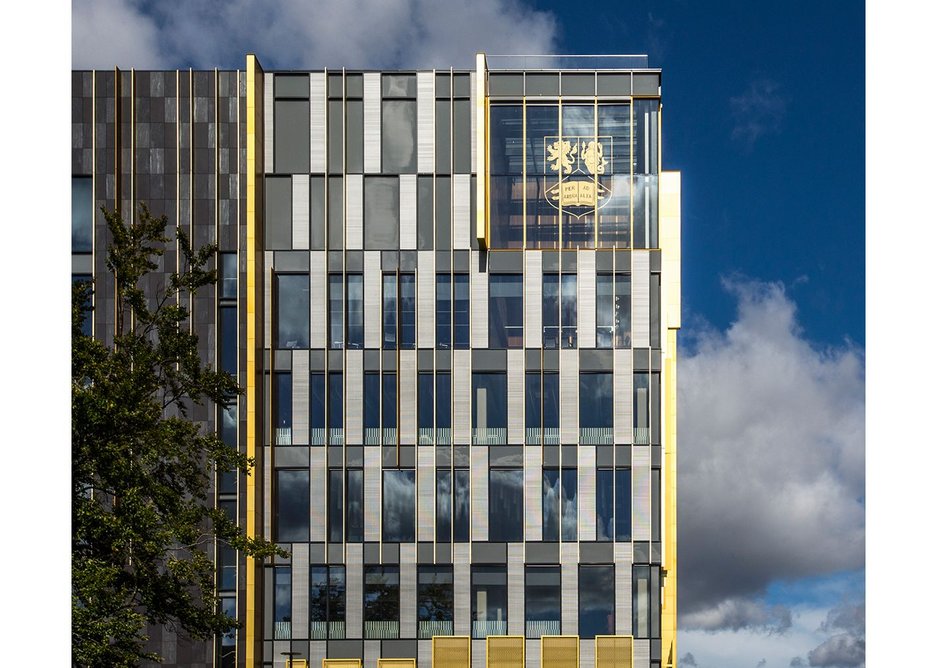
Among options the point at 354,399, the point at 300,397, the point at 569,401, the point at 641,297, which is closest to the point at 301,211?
the point at 300,397

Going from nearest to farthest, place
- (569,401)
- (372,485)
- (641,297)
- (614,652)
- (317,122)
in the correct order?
(614,652) → (372,485) → (569,401) → (641,297) → (317,122)

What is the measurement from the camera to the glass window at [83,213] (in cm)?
4494

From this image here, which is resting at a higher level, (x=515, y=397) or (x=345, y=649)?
(x=515, y=397)

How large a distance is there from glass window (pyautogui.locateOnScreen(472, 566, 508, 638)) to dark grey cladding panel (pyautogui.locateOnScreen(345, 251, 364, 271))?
12.1 meters

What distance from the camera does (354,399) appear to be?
45812 millimetres

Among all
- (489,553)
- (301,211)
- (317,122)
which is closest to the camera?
(489,553)

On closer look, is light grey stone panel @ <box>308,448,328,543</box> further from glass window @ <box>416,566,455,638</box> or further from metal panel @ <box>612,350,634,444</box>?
metal panel @ <box>612,350,634,444</box>

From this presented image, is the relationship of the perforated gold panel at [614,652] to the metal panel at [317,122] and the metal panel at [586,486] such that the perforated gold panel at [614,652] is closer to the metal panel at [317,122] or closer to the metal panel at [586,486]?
the metal panel at [586,486]

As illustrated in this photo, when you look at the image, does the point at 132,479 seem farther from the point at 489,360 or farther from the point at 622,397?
the point at 622,397

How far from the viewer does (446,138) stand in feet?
153

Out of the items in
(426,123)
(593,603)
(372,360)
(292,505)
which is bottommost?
(593,603)

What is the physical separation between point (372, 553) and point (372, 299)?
375 inches

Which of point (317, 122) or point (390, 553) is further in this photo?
point (317, 122)
